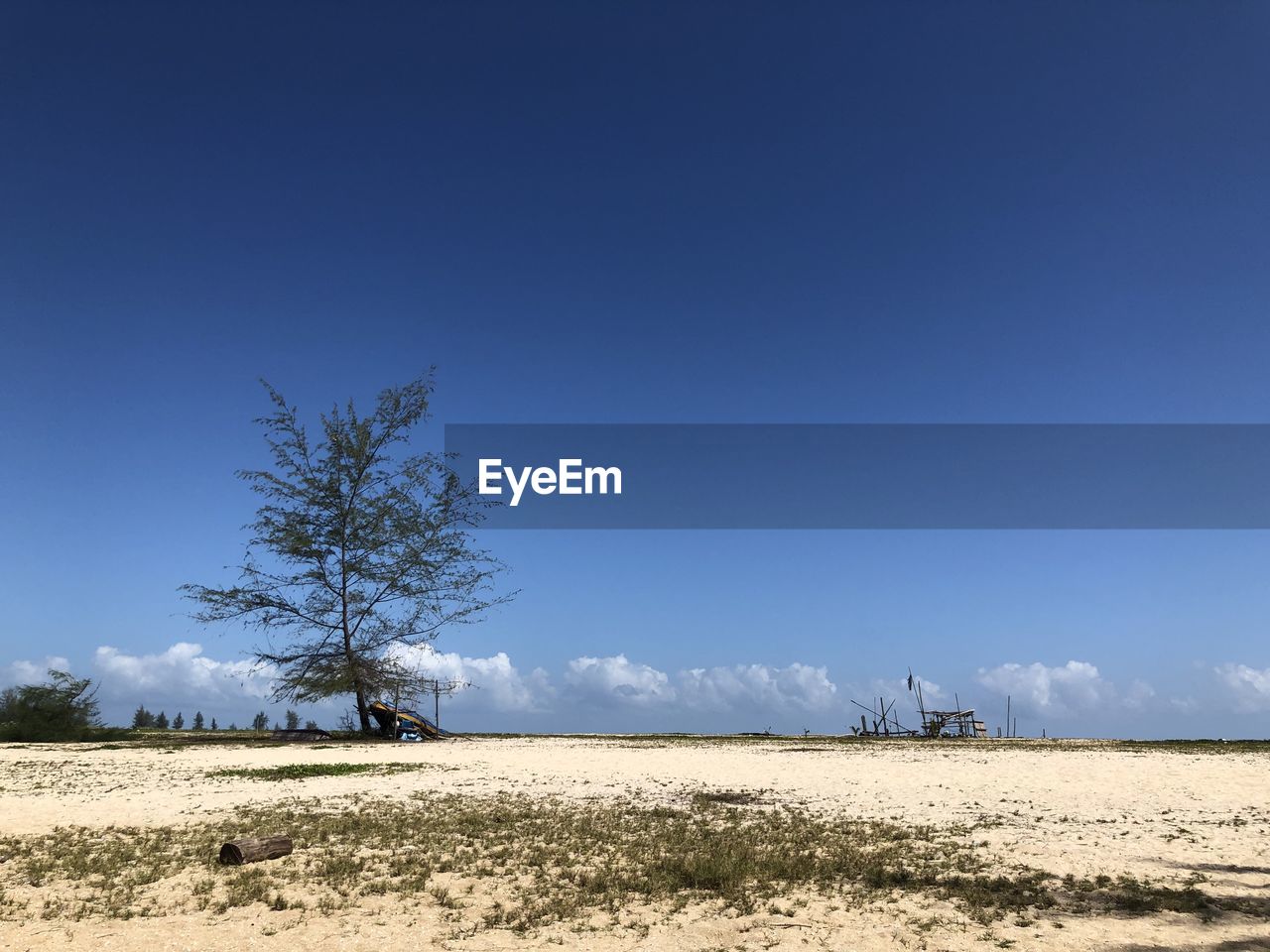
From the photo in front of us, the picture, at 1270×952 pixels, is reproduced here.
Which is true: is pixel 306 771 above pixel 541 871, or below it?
above

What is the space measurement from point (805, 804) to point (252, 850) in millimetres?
10840

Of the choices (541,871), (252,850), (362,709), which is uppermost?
(362,709)

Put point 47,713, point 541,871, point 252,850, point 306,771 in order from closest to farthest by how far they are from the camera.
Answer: point 541,871 < point 252,850 < point 306,771 < point 47,713

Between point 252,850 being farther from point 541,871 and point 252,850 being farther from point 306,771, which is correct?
point 306,771

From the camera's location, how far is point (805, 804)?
17953 mm

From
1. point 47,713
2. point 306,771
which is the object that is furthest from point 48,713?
point 306,771

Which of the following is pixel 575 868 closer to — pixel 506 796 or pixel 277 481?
pixel 506 796

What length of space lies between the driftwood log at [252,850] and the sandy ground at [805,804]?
215cm

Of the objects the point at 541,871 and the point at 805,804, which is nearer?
the point at 541,871

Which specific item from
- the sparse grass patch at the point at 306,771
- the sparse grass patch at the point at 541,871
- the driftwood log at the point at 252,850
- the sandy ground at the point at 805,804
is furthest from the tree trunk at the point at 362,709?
the driftwood log at the point at 252,850

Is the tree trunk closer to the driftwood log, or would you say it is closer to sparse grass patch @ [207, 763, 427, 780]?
sparse grass patch @ [207, 763, 427, 780]

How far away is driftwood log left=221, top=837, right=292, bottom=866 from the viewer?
1181 cm

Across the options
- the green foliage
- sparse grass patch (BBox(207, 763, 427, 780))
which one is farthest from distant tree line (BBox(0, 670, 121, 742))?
sparse grass patch (BBox(207, 763, 427, 780))

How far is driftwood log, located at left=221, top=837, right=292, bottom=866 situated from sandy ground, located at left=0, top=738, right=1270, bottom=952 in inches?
84.5
